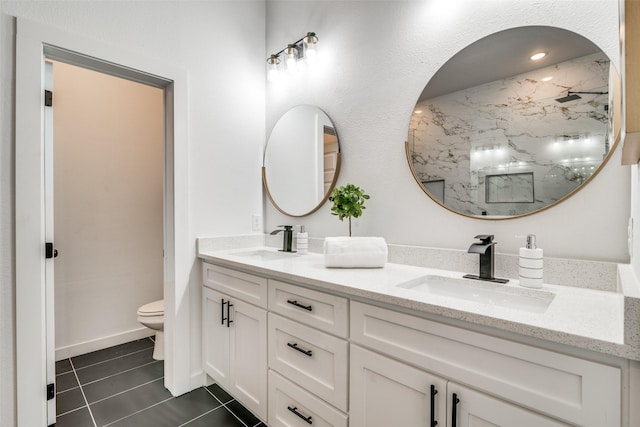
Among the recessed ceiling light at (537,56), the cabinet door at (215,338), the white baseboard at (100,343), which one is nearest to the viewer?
the recessed ceiling light at (537,56)

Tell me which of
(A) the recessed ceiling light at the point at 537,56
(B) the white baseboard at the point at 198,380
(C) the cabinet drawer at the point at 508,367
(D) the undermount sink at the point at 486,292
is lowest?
(B) the white baseboard at the point at 198,380

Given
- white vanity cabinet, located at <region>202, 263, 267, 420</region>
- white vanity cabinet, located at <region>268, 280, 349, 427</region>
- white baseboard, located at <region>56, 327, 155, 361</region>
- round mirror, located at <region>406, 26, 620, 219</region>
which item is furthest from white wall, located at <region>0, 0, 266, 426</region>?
round mirror, located at <region>406, 26, 620, 219</region>

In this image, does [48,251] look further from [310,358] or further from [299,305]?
[310,358]

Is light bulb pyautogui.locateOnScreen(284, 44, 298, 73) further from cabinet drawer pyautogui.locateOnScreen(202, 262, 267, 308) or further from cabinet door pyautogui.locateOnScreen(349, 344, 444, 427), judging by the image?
cabinet door pyautogui.locateOnScreen(349, 344, 444, 427)

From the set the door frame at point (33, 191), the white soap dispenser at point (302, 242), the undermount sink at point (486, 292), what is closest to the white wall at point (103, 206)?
the door frame at point (33, 191)

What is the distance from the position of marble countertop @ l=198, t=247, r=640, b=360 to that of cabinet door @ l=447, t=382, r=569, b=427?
0.20 metres

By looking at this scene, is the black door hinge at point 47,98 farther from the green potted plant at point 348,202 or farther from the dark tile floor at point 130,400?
the dark tile floor at point 130,400

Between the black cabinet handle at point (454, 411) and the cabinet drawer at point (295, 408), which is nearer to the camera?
the black cabinet handle at point (454, 411)

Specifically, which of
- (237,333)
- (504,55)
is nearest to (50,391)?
(237,333)

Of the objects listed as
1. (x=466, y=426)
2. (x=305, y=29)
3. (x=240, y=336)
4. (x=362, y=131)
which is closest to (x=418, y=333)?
(x=466, y=426)

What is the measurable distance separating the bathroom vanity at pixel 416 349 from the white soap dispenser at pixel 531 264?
0.14 ft

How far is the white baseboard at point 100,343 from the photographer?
2.34 meters

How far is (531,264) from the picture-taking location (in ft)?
3.63

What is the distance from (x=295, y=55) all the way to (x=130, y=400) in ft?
7.94
